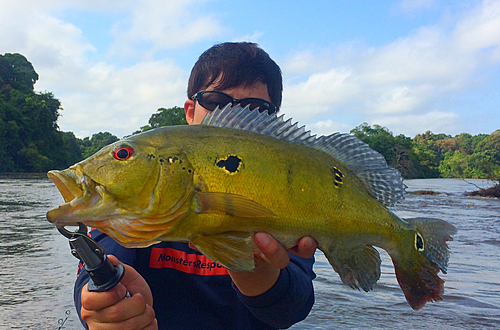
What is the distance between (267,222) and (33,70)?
252ft

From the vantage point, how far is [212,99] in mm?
3102

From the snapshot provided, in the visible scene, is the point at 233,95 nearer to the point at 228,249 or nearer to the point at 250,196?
the point at 250,196

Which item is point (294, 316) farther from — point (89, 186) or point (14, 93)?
point (14, 93)

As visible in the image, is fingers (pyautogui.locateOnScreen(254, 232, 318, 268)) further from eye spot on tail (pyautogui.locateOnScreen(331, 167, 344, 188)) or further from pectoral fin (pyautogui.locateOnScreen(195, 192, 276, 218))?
eye spot on tail (pyautogui.locateOnScreen(331, 167, 344, 188))

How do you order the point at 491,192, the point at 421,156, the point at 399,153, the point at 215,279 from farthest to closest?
the point at 421,156 < the point at 399,153 < the point at 491,192 < the point at 215,279

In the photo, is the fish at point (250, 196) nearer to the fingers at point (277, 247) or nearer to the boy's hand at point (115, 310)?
the fingers at point (277, 247)

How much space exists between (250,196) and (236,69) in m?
1.93

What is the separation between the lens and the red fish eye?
67.7 inches

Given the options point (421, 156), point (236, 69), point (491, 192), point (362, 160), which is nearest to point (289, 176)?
point (362, 160)

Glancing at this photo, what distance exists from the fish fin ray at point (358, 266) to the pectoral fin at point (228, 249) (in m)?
0.49

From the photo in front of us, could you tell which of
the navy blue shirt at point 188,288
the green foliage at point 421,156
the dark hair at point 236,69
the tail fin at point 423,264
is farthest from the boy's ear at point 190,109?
the green foliage at point 421,156

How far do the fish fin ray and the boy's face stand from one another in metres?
1.63

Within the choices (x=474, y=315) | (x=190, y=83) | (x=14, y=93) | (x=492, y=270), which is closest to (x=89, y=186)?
(x=190, y=83)

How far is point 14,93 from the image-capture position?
173ft
